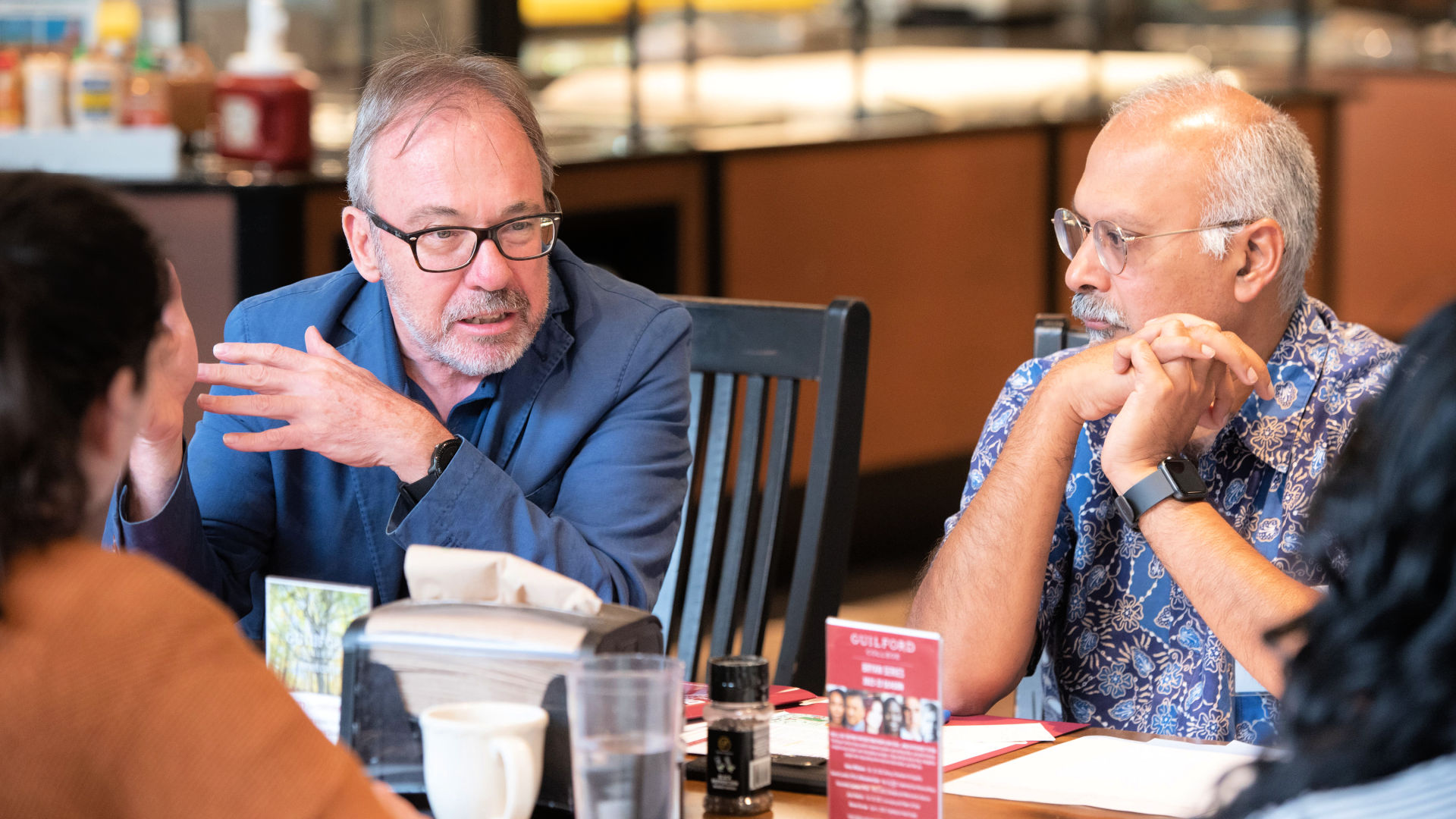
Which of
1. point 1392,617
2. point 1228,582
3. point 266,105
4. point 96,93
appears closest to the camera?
point 1392,617

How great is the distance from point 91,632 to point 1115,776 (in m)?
0.75

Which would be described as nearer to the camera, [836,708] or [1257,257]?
[836,708]

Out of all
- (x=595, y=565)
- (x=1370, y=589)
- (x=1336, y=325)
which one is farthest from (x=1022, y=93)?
(x=1370, y=589)

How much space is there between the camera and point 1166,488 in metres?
1.49

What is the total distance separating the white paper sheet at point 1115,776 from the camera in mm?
1160

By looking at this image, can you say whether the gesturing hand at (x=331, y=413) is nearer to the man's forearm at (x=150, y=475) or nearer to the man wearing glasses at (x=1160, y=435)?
the man's forearm at (x=150, y=475)

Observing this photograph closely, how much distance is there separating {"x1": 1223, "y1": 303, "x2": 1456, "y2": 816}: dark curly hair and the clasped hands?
28.8 inches

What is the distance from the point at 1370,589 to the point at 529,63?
4.44 meters

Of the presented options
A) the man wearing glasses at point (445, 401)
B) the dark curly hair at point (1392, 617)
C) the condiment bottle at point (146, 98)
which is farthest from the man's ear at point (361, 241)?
the condiment bottle at point (146, 98)

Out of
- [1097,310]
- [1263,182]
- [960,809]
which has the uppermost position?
[1263,182]

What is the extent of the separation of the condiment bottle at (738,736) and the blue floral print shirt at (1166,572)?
0.59 metres

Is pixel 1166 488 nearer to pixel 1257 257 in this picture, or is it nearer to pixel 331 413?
pixel 1257 257

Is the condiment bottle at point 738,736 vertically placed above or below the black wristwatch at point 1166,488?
below

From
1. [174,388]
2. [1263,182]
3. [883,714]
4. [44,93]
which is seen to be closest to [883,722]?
[883,714]
